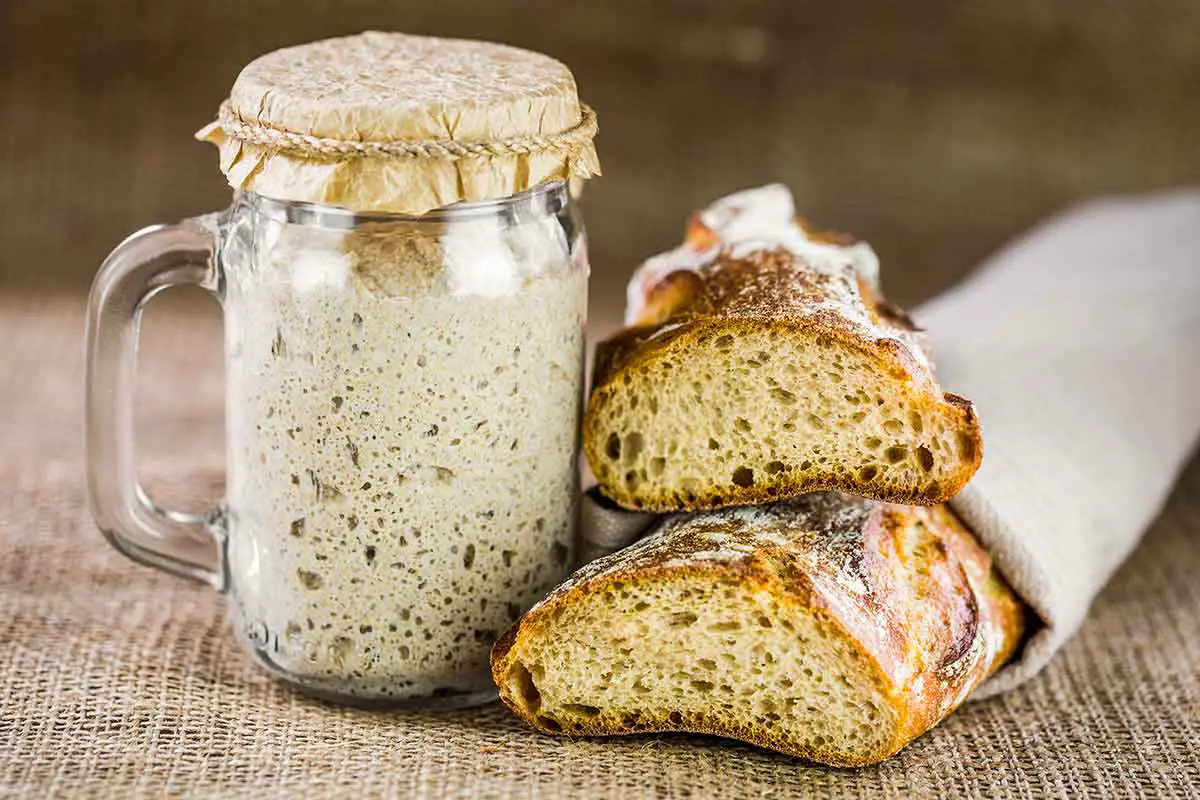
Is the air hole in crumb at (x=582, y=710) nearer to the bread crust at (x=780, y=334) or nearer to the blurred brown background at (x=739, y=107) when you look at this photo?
the bread crust at (x=780, y=334)

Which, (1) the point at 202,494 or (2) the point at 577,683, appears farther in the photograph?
(1) the point at 202,494

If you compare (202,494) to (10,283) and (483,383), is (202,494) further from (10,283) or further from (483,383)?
(10,283)

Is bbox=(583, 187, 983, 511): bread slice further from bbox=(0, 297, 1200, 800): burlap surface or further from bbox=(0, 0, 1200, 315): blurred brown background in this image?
bbox=(0, 0, 1200, 315): blurred brown background

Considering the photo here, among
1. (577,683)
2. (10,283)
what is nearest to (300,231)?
(577,683)

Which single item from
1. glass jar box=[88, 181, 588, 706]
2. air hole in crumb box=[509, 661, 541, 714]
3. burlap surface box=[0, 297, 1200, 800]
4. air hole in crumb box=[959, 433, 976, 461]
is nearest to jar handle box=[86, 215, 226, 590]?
glass jar box=[88, 181, 588, 706]

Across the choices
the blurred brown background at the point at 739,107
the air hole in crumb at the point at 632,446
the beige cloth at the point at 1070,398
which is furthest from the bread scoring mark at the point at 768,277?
the blurred brown background at the point at 739,107

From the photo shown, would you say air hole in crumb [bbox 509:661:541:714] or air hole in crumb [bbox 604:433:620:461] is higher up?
air hole in crumb [bbox 604:433:620:461]

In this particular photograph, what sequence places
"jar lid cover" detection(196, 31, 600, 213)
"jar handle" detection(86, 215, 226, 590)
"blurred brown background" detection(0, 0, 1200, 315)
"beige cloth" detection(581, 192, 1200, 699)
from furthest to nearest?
1. "blurred brown background" detection(0, 0, 1200, 315)
2. "beige cloth" detection(581, 192, 1200, 699)
3. "jar handle" detection(86, 215, 226, 590)
4. "jar lid cover" detection(196, 31, 600, 213)

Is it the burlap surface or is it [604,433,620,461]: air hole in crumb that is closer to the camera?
the burlap surface
